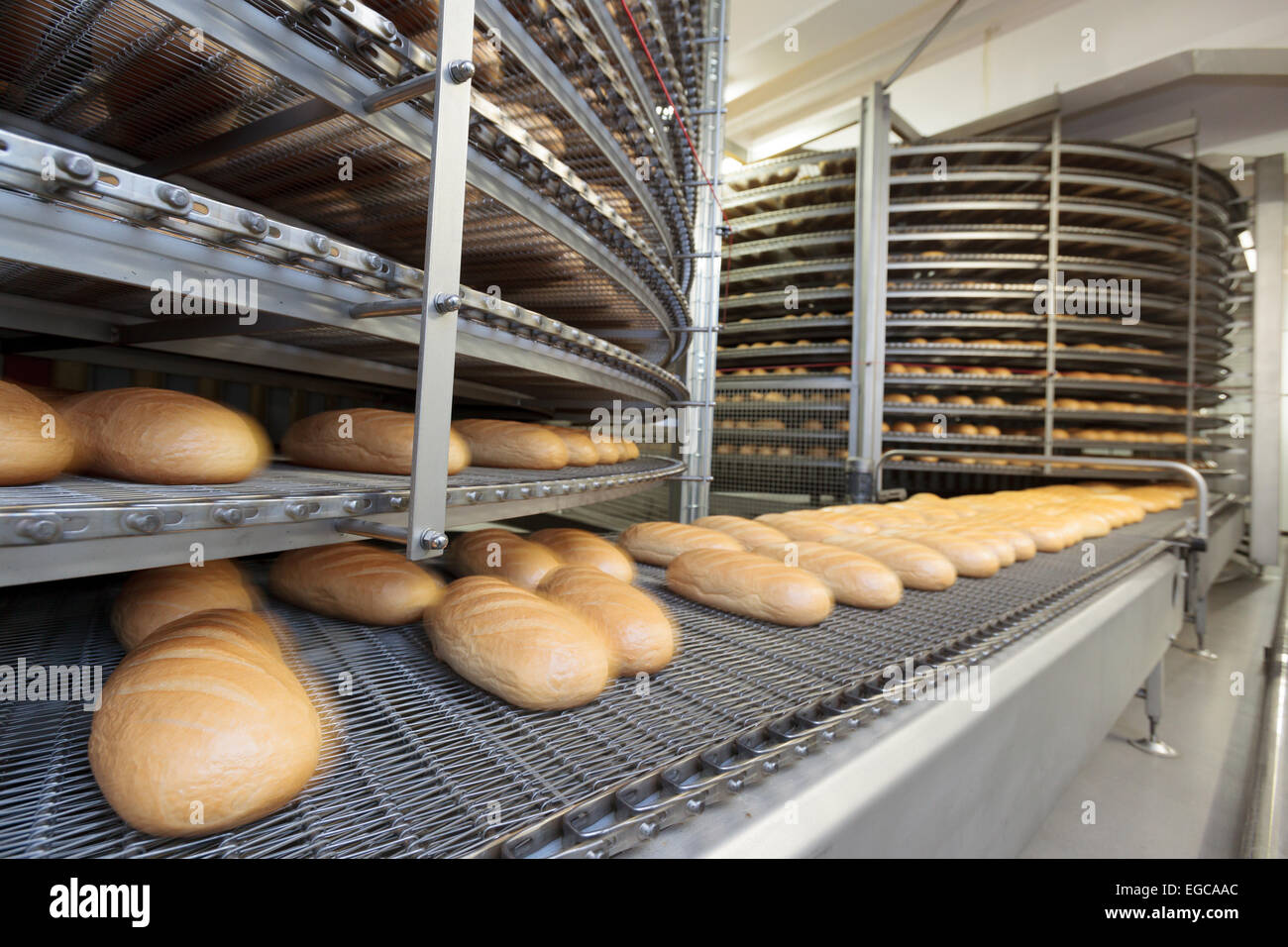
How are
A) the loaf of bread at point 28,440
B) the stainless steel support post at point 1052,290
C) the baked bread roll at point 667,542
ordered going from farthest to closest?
the stainless steel support post at point 1052,290 → the baked bread roll at point 667,542 → the loaf of bread at point 28,440

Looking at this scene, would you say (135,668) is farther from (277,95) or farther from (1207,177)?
(1207,177)

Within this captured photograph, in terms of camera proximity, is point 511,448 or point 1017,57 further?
point 1017,57

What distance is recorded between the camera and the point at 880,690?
0.97 metres

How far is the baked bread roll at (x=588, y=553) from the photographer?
1.47 m

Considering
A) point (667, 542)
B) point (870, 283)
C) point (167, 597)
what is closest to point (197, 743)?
point (167, 597)

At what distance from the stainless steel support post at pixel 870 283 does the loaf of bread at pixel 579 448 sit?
286 cm

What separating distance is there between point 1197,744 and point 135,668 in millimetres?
3414

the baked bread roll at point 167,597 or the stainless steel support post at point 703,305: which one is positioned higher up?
the stainless steel support post at point 703,305

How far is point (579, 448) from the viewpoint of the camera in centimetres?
178

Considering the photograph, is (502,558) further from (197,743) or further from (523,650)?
(197,743)

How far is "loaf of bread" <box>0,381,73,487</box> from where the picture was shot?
668 millimetres

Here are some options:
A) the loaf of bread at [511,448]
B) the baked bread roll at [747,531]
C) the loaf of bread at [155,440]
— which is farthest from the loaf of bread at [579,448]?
the loaf of bread at [155,440]

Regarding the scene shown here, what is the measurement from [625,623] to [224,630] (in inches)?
22.4

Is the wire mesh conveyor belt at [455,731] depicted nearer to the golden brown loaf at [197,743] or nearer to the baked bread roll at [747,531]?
the golden brown loaf at [197,743]
